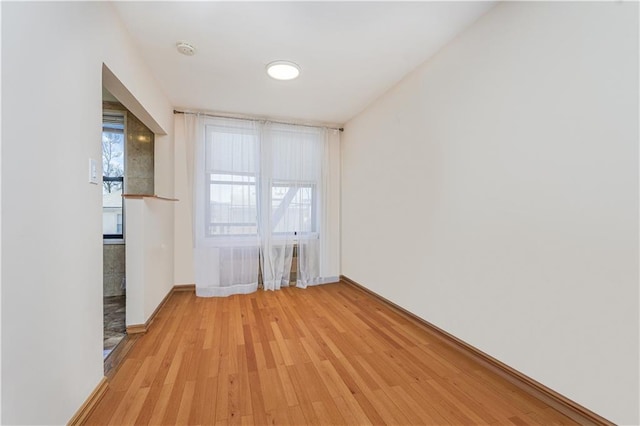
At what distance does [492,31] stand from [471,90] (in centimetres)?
38

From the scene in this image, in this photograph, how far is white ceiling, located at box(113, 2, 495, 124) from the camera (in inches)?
71.2

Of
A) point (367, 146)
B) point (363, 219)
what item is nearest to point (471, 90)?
point (367, 146)

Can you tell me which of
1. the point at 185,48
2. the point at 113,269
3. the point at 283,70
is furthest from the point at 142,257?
the point at 283,70

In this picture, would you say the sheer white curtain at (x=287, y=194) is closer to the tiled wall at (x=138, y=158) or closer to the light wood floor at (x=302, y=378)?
the light wood floor at (x=302, y=378)

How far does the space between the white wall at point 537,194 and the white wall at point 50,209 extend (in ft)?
8.21

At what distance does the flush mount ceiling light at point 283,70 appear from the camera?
2.43 meters

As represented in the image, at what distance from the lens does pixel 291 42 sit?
2152 mm

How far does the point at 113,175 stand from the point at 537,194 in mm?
4449

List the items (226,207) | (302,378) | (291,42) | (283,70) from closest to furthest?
(302,378) → (291,42) → (283,70) → (226,207)

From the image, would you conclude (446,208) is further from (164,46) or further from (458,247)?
(164,46)

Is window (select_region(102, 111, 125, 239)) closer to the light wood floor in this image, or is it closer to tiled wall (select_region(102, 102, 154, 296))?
tiled wall (select_region(102, 102, 154, 296))

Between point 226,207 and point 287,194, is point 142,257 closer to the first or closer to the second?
point 226,207

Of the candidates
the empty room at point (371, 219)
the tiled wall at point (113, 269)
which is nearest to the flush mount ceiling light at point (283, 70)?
the empty room at point (371, 219)

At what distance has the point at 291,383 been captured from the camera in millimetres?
1703
